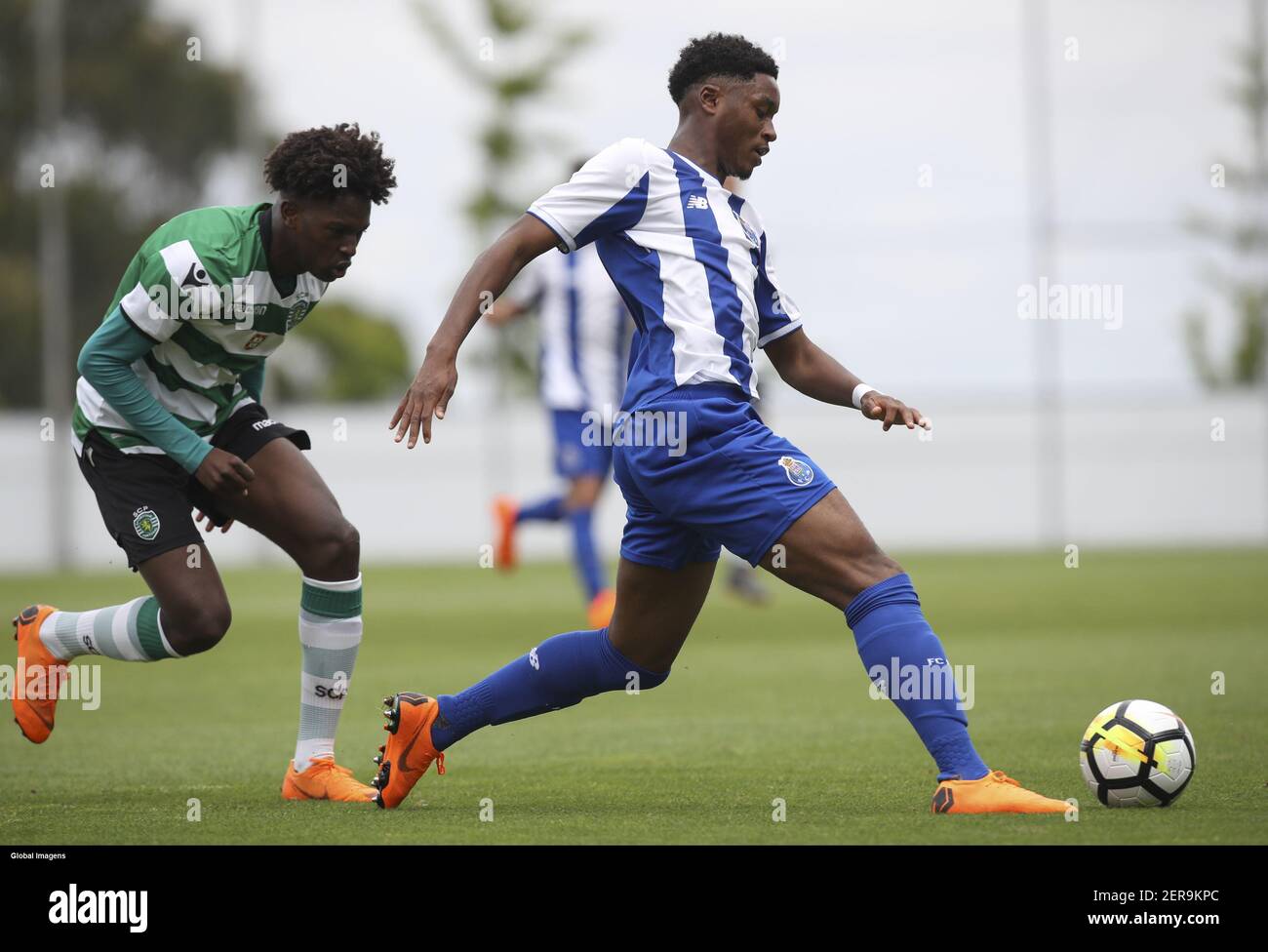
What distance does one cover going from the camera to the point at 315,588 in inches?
226

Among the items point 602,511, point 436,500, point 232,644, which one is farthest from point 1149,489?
point 232,644

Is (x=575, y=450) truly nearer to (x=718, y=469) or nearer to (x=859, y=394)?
(x=859, y=394)

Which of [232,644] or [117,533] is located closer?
[117,533]

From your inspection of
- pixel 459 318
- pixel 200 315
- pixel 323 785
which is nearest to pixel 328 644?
pixel 323 785

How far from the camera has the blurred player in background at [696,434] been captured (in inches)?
183

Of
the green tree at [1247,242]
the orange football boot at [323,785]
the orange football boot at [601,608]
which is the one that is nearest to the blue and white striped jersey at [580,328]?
the orange football boot at [601,608]

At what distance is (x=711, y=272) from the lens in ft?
16.3

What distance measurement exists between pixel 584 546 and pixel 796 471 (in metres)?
7.11

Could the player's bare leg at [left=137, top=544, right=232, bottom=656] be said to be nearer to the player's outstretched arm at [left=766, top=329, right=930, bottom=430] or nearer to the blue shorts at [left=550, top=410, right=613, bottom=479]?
the player's outstretched arm at [left=766, top=329, right=930, bottom=430]

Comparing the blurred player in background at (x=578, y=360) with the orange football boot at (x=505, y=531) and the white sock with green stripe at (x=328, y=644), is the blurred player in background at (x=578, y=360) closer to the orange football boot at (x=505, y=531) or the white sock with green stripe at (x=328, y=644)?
the orange football boot at (x=505, y=531)

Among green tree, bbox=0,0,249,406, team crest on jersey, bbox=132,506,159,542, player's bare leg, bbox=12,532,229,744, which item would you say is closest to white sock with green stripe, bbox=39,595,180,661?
player's bare leg, bbox=12,532,229,744

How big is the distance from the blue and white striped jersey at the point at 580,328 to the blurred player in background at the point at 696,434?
6.53 metres
